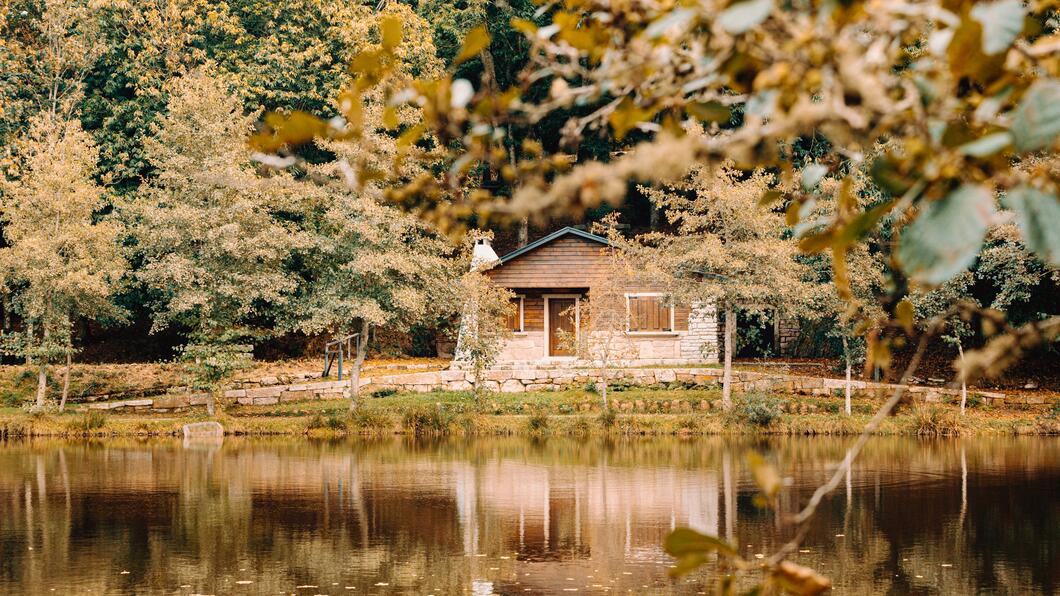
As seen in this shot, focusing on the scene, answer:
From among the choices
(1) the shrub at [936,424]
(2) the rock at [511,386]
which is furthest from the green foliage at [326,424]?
(1) the shrub at [936,424]

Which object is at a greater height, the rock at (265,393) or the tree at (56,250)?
the tree at (56,250)

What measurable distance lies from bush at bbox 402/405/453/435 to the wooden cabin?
829 centimetres

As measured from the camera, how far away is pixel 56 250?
30109 mm

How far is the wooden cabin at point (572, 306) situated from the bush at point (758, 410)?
8.56 meters

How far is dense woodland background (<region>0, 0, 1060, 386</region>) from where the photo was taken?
29.3 metres

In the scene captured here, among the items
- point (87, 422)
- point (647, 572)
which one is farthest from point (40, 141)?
point (647, 572)

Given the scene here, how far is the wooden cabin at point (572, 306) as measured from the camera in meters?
35.3

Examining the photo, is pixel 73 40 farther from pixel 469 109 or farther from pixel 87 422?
pixel 469 109

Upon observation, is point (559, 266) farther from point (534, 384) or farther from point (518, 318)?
point (534, 384)

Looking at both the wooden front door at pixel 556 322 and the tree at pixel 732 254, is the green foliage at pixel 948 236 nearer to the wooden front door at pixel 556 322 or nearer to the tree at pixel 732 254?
the tree at pixel 732 254

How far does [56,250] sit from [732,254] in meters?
18.4

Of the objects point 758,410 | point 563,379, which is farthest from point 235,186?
point 758,410

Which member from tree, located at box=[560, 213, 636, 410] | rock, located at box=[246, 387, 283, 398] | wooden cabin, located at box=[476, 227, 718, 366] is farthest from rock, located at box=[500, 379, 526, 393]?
rock, located at box=[246, 387, 283, 398]

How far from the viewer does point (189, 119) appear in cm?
3017
